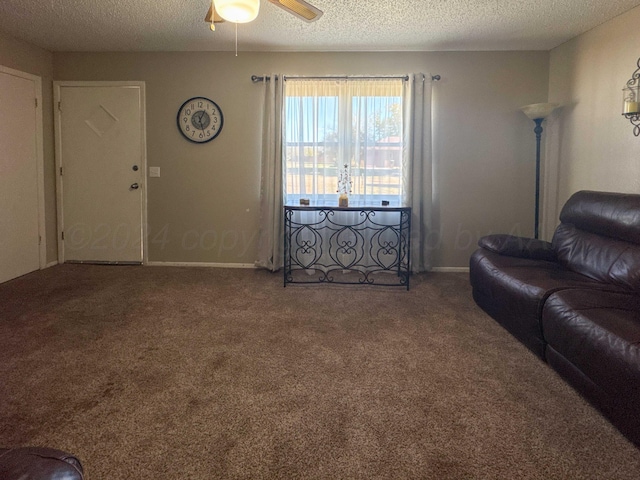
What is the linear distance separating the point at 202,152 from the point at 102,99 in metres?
1.23

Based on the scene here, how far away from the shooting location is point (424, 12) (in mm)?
3605

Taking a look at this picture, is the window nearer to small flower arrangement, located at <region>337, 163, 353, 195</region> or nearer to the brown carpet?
small flower arrangement, located at <region>337, 163, 353, 195</region>

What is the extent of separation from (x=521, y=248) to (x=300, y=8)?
2.36 m

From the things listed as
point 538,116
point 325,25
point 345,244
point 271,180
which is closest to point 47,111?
point 271,180

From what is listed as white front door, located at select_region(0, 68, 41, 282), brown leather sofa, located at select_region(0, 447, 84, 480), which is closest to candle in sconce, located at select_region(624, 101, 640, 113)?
brown leather sofa, located at select_region(0, 447, 84, 480)

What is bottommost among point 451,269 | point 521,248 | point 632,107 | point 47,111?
point 451,269

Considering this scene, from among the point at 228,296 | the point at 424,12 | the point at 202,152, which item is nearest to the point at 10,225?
the point at 202,152

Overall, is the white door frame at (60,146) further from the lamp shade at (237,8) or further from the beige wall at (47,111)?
the lamp shade at (237,8)

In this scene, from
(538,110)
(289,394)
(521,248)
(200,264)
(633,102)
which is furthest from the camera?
(200,264)

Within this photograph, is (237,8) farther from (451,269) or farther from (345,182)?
(451,269)

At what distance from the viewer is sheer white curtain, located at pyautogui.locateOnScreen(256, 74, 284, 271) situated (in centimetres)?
470

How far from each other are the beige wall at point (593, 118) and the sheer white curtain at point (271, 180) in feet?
9.25

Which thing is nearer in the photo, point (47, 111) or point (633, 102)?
point (633, 102)

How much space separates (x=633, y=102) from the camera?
333cm
